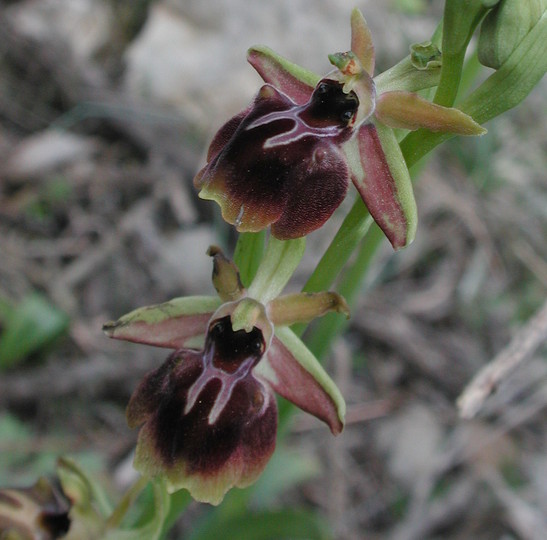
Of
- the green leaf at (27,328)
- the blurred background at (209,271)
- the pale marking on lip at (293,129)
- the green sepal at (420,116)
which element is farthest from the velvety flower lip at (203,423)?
the green leaf at (27,328)

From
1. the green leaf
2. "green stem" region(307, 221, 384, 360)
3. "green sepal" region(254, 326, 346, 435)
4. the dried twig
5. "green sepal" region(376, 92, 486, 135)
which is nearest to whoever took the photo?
"green sepal" region(376, 92, 486, 135)

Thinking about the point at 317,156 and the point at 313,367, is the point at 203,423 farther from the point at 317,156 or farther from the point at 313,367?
the point at 317,156

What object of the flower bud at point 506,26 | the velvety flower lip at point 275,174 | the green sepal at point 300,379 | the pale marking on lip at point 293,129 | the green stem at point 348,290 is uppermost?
the flower bud at point 506,26

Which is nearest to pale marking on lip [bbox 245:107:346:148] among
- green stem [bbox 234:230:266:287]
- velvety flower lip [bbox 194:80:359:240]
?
velvety flower lip [bbox 194:80:359:240]

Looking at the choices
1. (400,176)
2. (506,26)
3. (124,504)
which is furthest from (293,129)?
(124,504)

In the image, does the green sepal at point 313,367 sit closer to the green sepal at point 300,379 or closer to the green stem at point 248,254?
the green sepal at point 300,379

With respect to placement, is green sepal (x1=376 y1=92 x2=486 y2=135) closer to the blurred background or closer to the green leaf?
the blurred background
